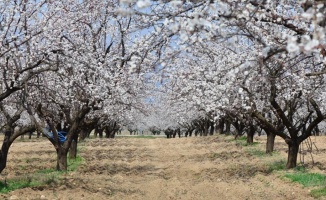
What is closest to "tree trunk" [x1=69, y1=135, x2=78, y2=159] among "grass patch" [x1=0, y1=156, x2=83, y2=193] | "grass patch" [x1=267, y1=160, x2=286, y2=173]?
"grass patch" [x1=0, y1=156, x2=83, y2=193]

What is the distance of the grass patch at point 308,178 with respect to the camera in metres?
13.3

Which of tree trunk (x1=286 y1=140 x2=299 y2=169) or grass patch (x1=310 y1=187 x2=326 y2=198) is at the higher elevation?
tree trunk (x1=286 y1=140 x2=299 y2=169)

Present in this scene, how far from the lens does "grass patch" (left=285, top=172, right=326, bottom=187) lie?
13.3 metres

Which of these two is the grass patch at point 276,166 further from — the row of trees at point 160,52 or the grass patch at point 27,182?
the grass patch at point 27,182

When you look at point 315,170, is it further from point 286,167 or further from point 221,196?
point 221,196

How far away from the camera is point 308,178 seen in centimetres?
1403

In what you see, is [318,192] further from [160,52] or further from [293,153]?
[160,52]

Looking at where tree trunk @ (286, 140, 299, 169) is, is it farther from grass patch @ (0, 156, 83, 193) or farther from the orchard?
grass patch @ (0, 156, 83, 193)

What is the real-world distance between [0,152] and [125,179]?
4.93m

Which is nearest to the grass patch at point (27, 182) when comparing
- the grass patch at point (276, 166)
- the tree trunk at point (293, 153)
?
the grass patch at point (276, 166)

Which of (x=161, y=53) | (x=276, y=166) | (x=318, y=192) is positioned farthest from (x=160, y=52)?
(x=276, y=166)

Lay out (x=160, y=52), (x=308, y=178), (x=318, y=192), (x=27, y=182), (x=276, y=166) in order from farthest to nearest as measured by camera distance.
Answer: (x=276, y=166), (x=308, y=178), (x=27, y=182), (x=318, y=192), (x=160, y=52)

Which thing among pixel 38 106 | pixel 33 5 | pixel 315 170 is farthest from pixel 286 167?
pixel 33 5

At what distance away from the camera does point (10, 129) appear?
13836mm
